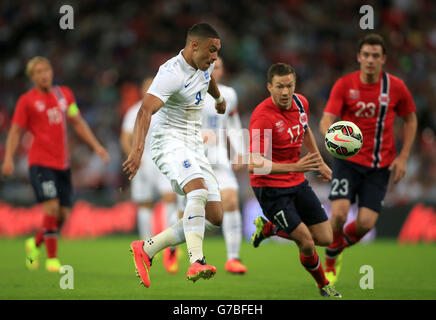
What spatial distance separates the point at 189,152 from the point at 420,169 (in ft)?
29.5

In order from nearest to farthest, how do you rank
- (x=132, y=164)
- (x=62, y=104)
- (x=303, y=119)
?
(x=132, y=164)
(x=303, y=119)
(x=62, y=104)

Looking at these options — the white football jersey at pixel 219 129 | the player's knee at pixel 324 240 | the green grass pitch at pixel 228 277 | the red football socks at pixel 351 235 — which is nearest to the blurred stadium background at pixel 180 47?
the green grass pitch at pixel 228 277

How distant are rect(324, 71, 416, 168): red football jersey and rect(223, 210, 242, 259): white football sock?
2066 mm

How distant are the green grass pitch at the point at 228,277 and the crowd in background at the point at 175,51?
330 cm

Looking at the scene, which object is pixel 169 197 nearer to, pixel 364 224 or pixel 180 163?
pixel 364 224

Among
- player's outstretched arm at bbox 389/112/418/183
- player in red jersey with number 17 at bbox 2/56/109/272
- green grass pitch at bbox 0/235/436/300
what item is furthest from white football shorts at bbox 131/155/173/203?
player's outstretched arm at bbox 389/112/418/183

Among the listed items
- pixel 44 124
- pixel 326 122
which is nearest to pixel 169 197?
pixel 44 124

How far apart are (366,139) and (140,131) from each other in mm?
2808

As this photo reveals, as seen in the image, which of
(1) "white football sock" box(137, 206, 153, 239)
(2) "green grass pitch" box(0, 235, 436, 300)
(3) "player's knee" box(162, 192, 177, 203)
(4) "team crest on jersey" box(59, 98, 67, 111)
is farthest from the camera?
(1) "white football sock" box(137, 206, 153, 239)

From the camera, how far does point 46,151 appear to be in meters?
A: 9.03

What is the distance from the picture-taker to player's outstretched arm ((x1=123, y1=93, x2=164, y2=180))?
18.3 ft

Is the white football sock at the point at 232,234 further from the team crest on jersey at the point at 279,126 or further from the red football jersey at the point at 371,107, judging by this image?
the team crest on jersey at the point at 279,126

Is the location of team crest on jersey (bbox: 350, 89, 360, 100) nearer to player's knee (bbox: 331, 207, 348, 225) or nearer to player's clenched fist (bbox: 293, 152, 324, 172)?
player's knee (bbox: 331, 207, 348, 225)
